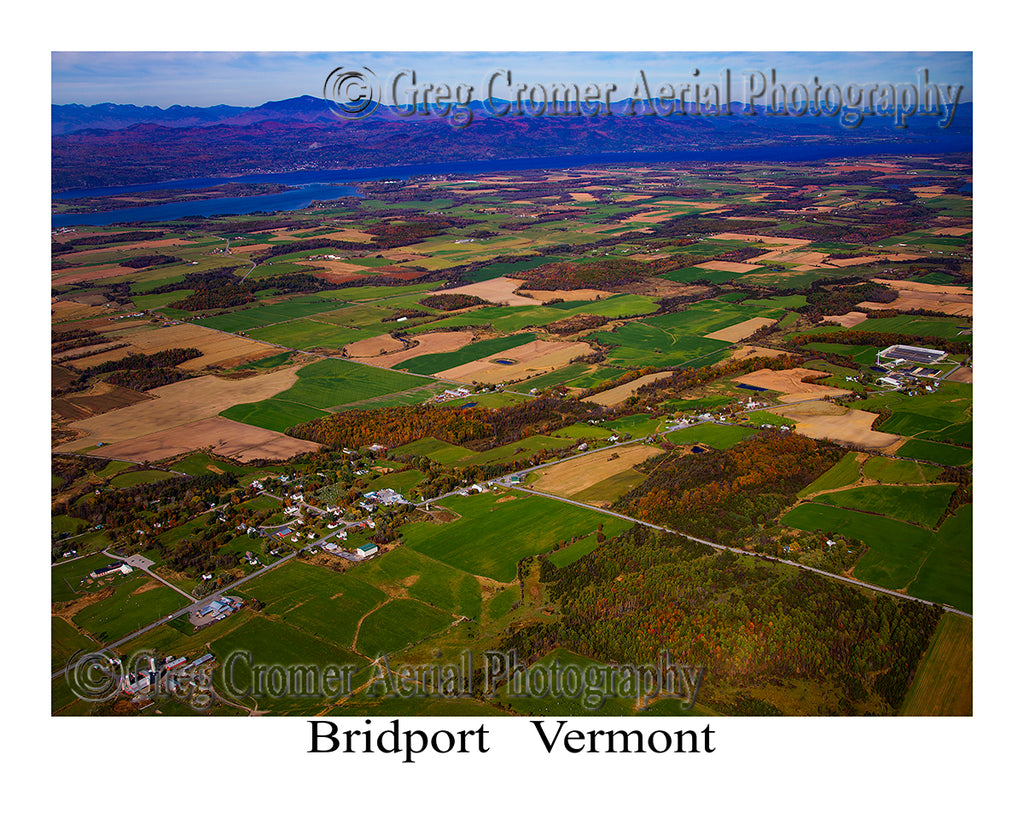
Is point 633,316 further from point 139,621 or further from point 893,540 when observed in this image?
point 139,621

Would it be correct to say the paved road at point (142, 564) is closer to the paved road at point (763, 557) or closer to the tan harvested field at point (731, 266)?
the paved road at point (763, 557)

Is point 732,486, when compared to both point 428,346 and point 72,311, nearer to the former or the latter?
point 428,346

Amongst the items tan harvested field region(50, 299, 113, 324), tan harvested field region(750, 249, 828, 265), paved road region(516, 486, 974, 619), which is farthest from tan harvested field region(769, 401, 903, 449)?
tan harvested field region(50, 299, 113, 324)

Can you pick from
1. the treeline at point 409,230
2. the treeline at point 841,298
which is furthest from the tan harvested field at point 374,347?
the treeline at point 409,230

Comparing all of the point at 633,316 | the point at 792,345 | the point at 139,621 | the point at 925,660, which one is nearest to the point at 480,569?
the point at 139,621

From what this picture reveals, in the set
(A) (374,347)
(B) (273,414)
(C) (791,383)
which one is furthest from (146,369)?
(C) (791,383)
